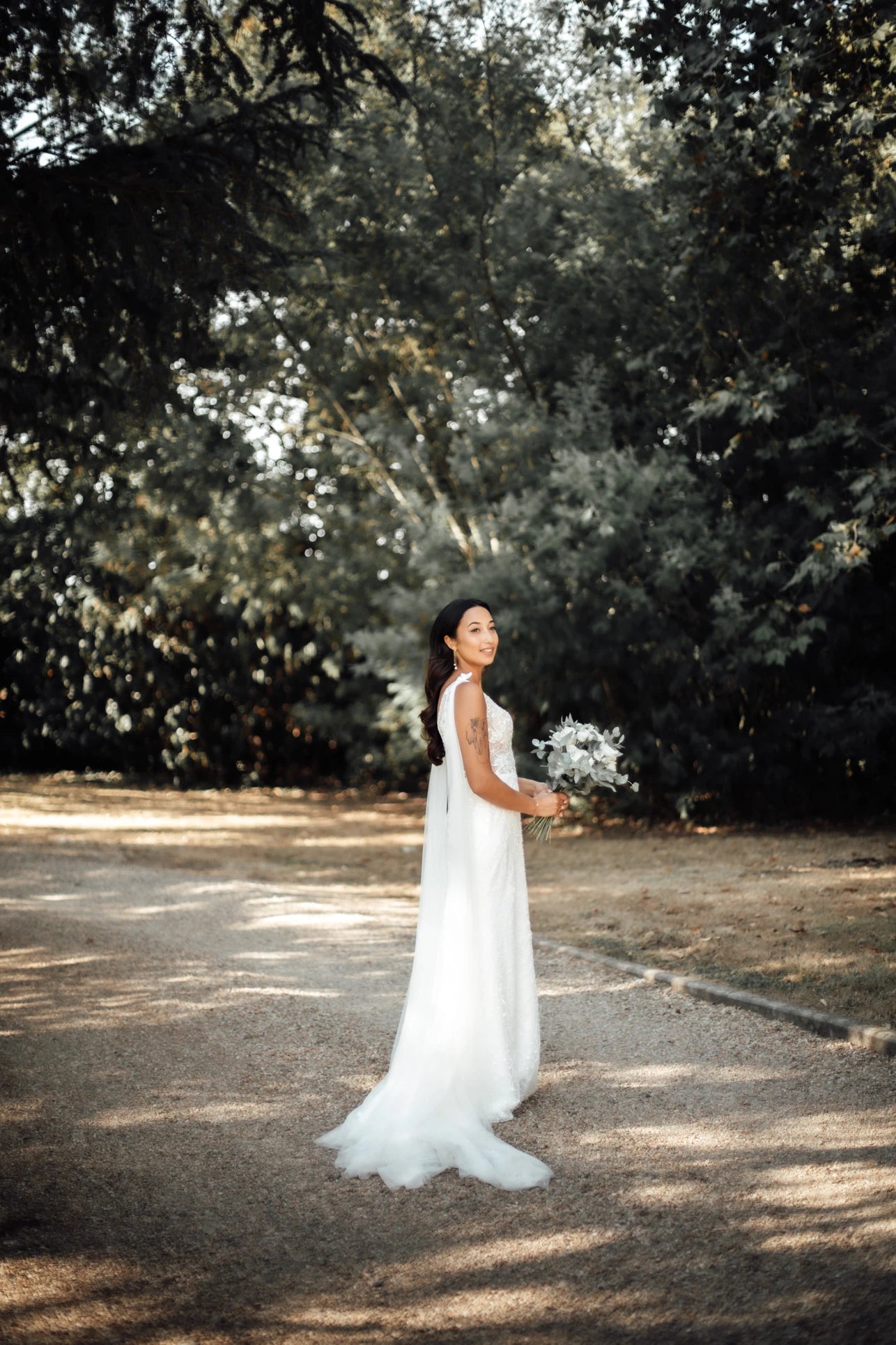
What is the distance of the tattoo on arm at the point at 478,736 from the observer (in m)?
4.53

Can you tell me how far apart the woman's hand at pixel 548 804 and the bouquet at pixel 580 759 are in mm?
132

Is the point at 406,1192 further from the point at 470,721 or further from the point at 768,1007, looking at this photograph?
the point at 768,1007

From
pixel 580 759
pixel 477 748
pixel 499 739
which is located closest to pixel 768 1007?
pixel 580 759

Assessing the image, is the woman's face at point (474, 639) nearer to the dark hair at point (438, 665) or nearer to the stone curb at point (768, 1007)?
the dark hair at point (438, 665)

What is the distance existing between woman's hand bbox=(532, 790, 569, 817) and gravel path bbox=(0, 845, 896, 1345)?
122cm

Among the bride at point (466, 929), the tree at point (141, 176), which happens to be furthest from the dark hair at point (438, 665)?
the tree at point (141, 176)

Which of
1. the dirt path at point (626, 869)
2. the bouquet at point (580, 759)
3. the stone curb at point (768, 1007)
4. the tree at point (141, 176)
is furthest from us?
the tree at point (141, 176)

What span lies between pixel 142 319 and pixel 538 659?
5614 mm

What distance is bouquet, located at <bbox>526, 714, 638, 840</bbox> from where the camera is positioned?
4836mm

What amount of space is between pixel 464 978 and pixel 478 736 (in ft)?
3.28

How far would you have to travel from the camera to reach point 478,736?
4543 mm

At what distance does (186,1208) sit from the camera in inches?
151

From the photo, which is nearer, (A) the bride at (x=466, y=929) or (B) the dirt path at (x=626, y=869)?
(A) the bride at (x=466, y=929)

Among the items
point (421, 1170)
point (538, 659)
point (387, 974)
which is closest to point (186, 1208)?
point (421, 1170)
